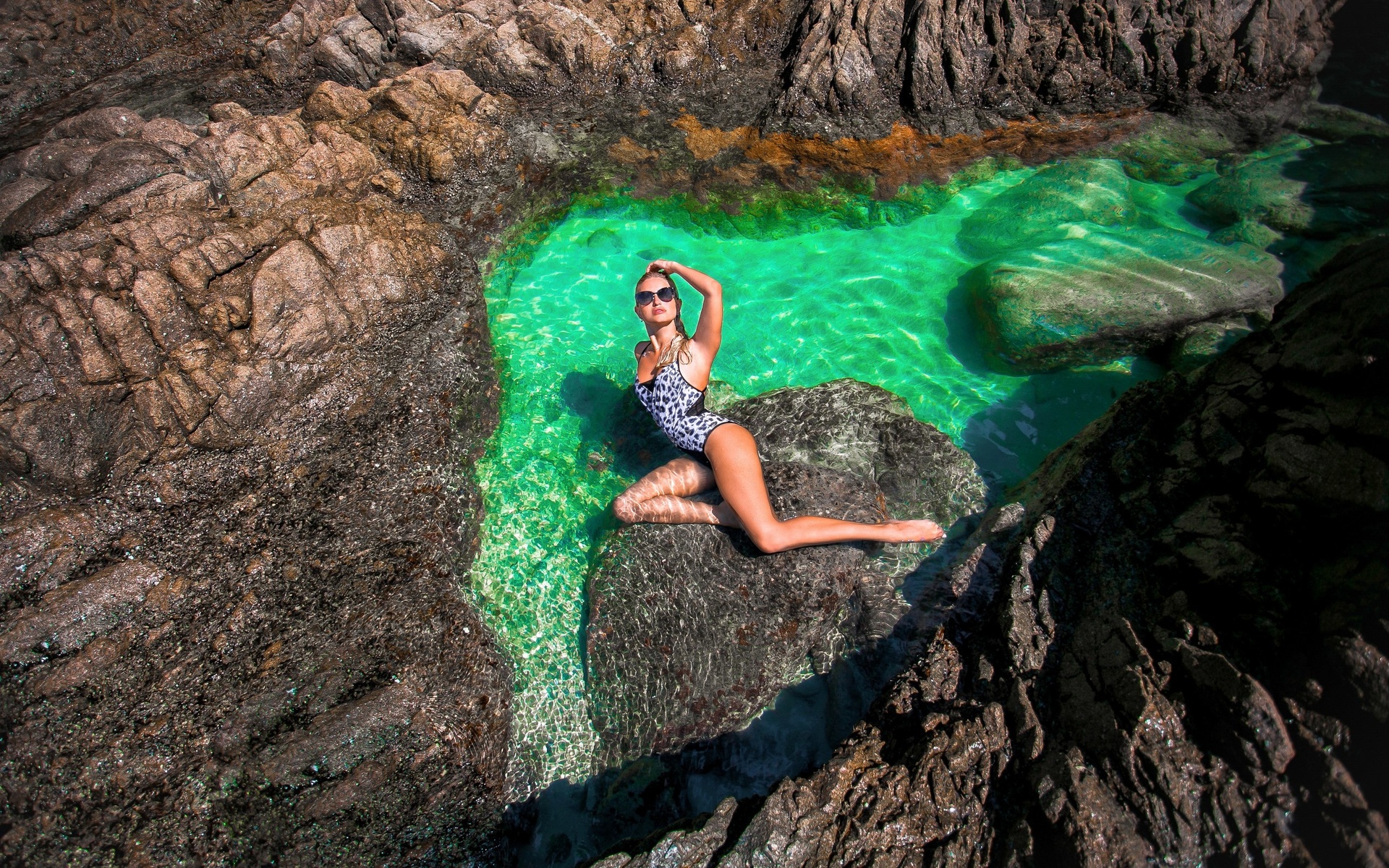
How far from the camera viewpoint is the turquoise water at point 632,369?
5668 millimetres

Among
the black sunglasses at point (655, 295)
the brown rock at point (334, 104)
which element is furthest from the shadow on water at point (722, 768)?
the brown rock at point (334, 104)

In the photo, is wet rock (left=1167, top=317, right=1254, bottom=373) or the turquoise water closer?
the turquoise water

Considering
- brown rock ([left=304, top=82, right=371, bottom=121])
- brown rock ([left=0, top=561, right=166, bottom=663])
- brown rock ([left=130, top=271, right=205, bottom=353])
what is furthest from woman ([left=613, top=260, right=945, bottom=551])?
brown rock ([left=304, top=82, right=371, bottom=121])

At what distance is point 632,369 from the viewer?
24.4 ft

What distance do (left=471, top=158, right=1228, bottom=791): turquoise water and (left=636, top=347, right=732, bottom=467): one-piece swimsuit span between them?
807 mm

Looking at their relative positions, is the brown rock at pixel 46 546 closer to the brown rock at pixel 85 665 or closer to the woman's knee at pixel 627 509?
the brown rock at pixel 85 665

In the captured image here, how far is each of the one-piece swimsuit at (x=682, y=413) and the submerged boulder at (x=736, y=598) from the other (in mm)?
675

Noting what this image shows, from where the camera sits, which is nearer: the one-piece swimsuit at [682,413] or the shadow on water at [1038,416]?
the one-piece swimsuit at [682,413]

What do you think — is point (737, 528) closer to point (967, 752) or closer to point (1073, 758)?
point (967, 752)

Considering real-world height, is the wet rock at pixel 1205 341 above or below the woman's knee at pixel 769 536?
above

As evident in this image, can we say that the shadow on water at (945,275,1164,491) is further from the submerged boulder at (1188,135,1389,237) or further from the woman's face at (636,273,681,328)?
the woman's face at (636,273,681,328)

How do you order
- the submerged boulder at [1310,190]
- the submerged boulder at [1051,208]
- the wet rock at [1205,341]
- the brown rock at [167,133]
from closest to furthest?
the wet rock at [1205,341] < the brown rock at [167,133] < the submerged boulder at [1310,190] < the submerged boulder at [1051,208]

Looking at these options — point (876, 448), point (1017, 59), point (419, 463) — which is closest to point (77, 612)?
point (419, 463)

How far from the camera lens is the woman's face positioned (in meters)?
5.92
